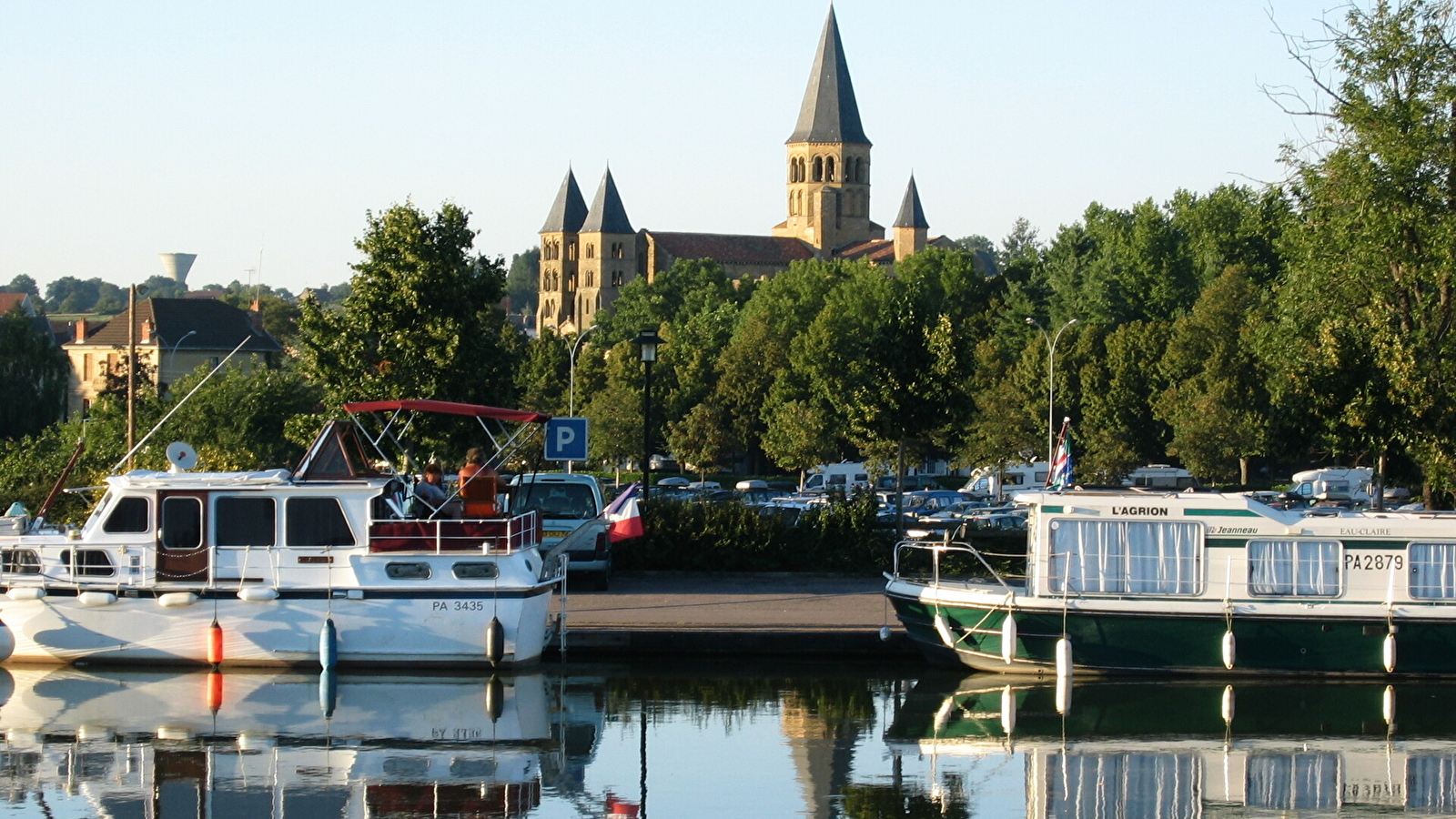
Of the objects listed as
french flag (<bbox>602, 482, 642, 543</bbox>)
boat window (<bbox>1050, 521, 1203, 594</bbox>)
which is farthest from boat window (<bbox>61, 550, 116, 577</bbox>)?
boat window (<bbox>1050, 521, 1203, 594</bbox>)

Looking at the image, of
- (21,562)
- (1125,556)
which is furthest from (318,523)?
(1125,556)

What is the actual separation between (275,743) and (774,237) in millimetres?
174134

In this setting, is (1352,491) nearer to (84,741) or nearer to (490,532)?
(490,532)

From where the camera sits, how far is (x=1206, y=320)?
79688mm

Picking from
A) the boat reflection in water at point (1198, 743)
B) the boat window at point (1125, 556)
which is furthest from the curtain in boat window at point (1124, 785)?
the boat window at point (1125, 556)

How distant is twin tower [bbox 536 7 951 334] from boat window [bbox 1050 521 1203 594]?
503ft

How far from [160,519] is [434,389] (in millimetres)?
11372

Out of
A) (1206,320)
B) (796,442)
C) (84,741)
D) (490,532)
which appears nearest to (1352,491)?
(1206,320)

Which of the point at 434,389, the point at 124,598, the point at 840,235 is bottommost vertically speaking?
the point at 124,598

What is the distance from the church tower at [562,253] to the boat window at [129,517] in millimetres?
159543

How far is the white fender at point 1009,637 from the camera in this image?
2156 centimetres

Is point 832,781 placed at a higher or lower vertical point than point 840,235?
lower

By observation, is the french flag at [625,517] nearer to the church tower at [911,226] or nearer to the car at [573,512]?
the car at [573,512]

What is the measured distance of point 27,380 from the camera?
237ft
